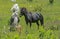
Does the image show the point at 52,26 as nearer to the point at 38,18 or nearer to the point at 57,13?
the point at 38,18

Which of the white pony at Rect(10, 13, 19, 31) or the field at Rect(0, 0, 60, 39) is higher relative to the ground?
the white pony at Rect(10, 13, 19, 31)

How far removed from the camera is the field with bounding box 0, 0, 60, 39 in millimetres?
14363

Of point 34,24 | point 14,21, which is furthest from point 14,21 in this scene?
point 34,24

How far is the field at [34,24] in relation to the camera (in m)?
14.4

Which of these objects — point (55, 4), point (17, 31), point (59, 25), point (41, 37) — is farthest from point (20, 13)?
point (55, 4)

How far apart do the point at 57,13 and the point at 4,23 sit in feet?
26.6

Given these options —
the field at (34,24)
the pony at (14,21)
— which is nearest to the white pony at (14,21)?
the pony at (14,21)

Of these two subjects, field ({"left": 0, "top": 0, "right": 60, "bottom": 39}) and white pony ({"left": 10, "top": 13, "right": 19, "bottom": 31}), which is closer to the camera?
field ({"left": 0, "top": 0, "right": 60, "bottom": 39})

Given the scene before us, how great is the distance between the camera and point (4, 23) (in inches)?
954

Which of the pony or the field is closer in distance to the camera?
the field

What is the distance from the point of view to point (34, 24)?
2420cm

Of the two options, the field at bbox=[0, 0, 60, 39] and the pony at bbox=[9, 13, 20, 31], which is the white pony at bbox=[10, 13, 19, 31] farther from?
the field at bbox=[0, 0, 60, 39]

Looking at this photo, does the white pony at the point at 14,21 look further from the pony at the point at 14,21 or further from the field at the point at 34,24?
the field at the point at 34,24

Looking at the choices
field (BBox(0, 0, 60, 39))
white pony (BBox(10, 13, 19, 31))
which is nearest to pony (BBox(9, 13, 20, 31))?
white pony (BBox(10, 13, 19, 31))
